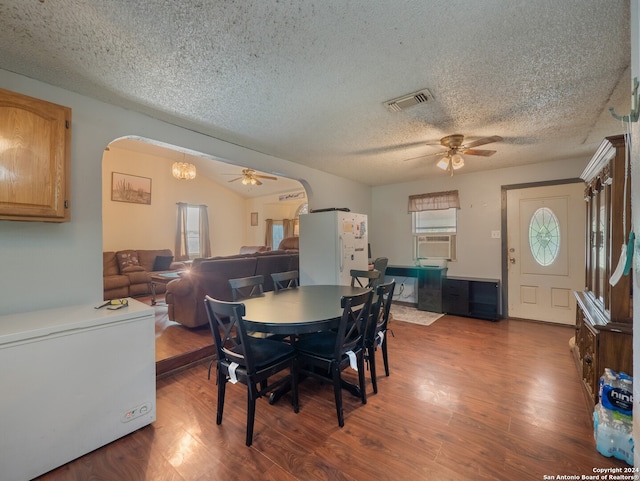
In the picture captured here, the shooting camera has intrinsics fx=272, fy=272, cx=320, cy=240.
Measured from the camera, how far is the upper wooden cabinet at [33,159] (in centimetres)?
159

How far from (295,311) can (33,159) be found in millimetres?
1927

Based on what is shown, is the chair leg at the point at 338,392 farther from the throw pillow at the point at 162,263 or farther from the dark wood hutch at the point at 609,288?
the throw pillow at the point at 162,263

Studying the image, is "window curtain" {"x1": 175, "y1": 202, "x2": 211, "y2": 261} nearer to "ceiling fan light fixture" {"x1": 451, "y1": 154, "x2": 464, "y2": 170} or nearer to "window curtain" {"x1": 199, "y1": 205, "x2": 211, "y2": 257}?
"window curtain" {"x1": 199, "y1": 205, "x2": 211, "y2": 257}

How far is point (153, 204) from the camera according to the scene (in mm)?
6781

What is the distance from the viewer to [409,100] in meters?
2.18

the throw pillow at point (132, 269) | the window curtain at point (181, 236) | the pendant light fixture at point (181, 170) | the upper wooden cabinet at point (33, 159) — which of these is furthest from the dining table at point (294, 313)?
the window curtain at point (181, 236)

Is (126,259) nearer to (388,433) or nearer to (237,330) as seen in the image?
(237,330)

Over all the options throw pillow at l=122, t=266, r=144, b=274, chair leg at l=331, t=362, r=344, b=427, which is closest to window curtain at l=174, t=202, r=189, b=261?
throw pillow at l=122, t=266, r=144, b=274

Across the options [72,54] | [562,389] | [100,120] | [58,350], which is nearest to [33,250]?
[58,350]

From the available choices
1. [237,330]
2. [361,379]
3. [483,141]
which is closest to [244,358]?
[237,330]

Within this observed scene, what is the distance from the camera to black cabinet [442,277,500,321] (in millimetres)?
4301

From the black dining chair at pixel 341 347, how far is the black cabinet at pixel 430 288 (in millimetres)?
2977

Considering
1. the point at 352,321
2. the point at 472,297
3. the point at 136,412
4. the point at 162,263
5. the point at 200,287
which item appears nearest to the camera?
the point at 136,412

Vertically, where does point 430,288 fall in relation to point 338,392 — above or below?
above
